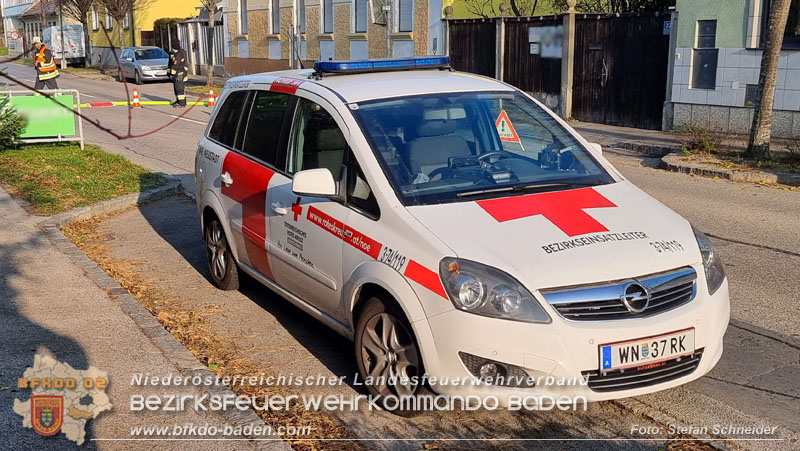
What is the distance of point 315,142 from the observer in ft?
18.4

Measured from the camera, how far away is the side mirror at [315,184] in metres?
5.01

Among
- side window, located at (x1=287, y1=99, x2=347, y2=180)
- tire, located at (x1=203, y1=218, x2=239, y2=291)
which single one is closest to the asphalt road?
side window, located at (x1=287, y1=99, x2=347, y2=180)

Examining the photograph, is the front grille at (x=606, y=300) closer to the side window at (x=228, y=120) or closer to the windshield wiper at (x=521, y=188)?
the windshield wiper at (x=521, y=188)

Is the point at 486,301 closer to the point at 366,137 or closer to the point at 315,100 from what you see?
the point at 366,137

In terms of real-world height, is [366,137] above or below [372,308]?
above

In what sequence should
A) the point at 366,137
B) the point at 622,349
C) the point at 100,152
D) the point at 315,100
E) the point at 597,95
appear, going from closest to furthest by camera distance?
the point at 622,349 → the point at 366,137 → the point at 315,100 → the point at 100,152 → the point at 597,95

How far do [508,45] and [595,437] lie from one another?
19.4m

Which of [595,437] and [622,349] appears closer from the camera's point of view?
[622,349]

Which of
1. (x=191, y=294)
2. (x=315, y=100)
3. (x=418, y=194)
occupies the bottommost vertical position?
(x=191, y=294)

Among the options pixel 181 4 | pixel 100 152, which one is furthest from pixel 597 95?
pixel 181 4

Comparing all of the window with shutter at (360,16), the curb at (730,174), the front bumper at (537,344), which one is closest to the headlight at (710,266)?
the front bumper at (537,344)

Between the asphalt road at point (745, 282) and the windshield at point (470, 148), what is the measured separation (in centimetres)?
138

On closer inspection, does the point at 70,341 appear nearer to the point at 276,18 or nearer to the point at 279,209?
the point at 279,209

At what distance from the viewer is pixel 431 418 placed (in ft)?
15.1
